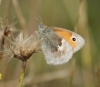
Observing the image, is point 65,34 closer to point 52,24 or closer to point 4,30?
point 4,30

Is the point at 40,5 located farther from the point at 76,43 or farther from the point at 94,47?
the point at 76,43

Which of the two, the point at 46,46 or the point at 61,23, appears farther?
the point at 61,23

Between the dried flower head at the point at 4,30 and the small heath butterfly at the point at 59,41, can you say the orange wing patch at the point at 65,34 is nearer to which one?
the small heath butterfly at the point at 59,41

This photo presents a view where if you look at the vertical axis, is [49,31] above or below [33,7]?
below

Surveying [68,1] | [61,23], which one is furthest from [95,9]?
[68,1]

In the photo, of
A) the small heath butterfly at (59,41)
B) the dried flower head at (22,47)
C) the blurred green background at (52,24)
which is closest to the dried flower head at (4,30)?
the dried flower head at (22,47)

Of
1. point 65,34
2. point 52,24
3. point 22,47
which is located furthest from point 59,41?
point 52,24

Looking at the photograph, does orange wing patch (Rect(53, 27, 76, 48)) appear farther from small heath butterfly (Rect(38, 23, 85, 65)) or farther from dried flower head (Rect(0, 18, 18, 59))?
dried flower head (Rect(0, 18, 18, 59))
